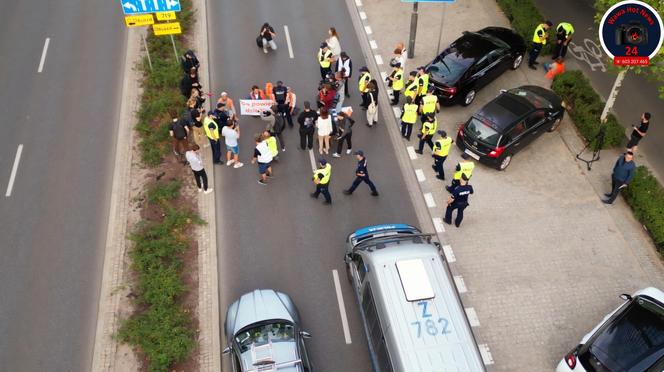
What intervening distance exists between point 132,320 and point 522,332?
29.7 feet

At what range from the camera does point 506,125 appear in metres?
15.1

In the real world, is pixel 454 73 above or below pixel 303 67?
below

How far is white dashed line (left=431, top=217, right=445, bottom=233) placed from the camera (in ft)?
46.6

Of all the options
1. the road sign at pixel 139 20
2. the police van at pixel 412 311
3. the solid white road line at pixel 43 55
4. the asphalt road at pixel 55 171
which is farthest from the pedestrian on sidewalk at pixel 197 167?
the solid white road line at pixel 43 55

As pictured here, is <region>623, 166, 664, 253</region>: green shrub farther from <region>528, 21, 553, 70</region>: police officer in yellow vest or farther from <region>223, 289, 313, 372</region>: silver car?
<region>223, 289, 313, 372</region>: silver car

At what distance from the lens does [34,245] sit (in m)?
13.6

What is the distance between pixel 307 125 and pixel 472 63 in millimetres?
6184

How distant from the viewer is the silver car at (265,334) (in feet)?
33.2

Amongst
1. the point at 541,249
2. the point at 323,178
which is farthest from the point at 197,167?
the point at 541,249

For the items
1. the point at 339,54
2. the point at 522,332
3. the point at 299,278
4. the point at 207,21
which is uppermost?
the point at 207,21

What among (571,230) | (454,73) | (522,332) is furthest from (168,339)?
(454,73)

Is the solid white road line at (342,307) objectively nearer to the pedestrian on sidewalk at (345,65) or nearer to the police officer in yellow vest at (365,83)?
the police officer in yellow vest at (365,83)

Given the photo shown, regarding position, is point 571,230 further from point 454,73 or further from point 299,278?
point 299,278

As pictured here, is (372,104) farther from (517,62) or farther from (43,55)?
(43,55)
